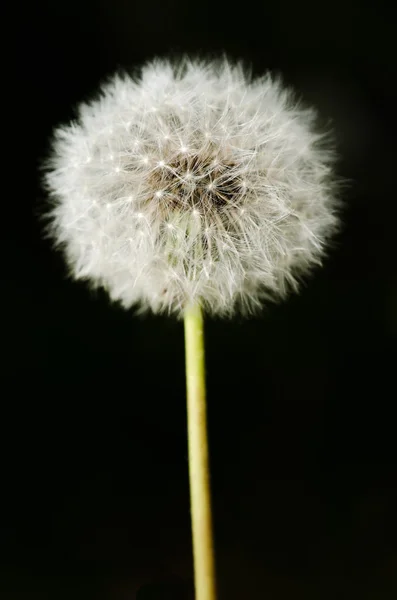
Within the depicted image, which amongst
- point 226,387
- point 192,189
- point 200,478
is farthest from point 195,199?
point 226,387

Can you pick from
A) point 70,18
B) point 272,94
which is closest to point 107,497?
point 272,94

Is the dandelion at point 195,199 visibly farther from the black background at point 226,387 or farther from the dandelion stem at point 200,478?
the black background at point 226,387

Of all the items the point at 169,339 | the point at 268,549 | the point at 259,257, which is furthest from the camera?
the point at 169,339

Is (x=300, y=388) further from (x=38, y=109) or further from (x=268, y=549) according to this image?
(x=38, y=109)

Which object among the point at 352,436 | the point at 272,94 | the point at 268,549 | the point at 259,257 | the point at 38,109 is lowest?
the point at 268,549

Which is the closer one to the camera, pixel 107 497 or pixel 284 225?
pixel 284 225

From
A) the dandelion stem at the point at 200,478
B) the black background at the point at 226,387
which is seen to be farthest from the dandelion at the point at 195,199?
the black background at the point at 226,387

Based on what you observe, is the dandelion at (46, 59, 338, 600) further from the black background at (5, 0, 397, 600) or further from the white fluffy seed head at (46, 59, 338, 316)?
the black background at (5, 0, 397, 600)
